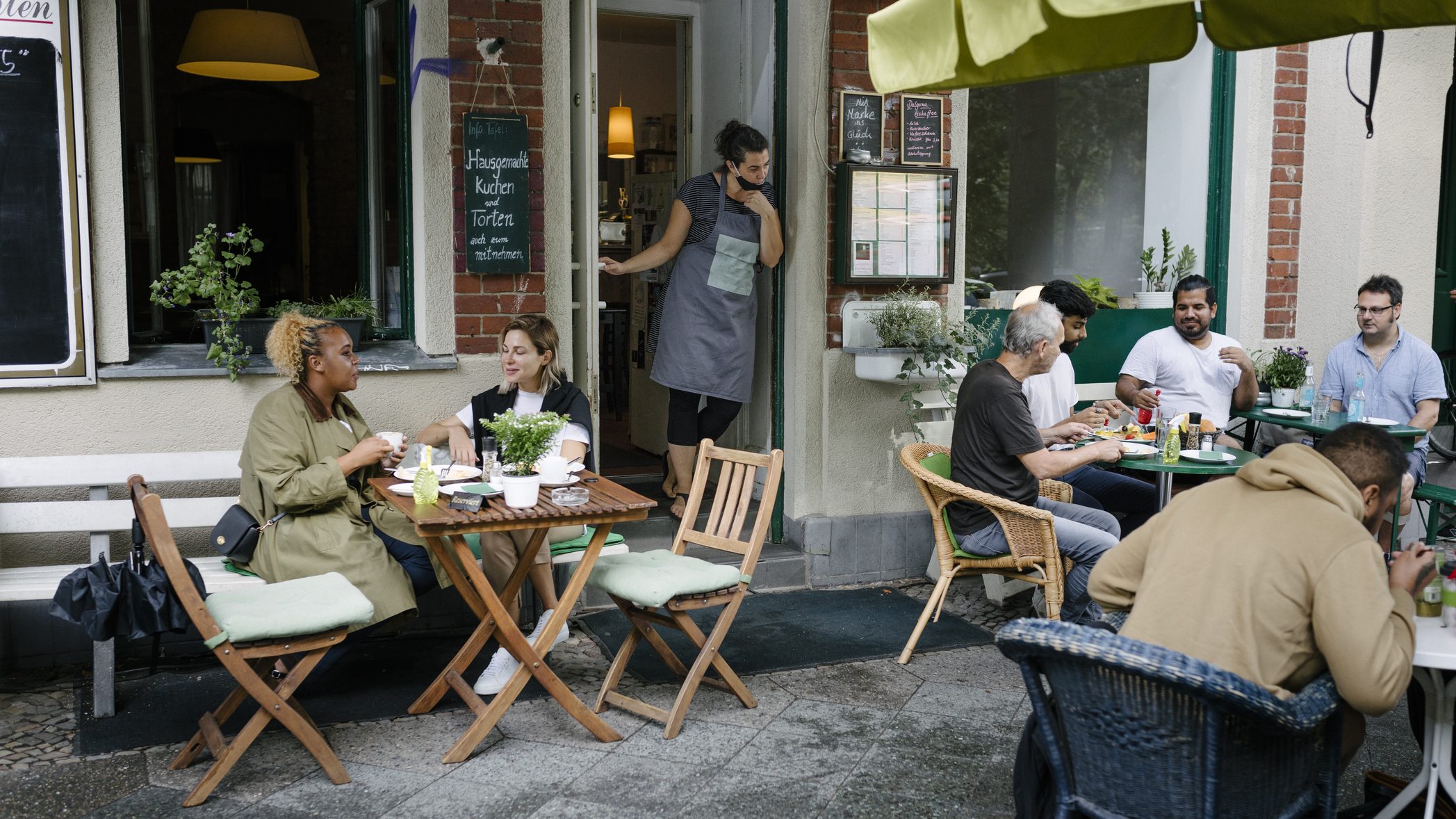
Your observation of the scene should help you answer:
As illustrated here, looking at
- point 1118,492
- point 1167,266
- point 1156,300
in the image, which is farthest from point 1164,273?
point 1118,492

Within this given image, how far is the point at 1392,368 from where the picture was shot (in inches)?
234

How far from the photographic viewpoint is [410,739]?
3965 mm

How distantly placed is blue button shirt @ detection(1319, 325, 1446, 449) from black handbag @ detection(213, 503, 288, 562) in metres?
5.03

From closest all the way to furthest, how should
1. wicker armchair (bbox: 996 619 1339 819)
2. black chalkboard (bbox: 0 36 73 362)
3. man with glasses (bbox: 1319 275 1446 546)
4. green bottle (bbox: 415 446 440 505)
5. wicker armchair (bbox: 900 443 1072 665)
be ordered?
1. wicker armchair (bbox: 996 619 1339 819)
2. green bottle (bbox: 415 446 440 505)
3. black chalkboard (bbox: 0 36 73 362)
4. wicker armchair (bbox: 900 443 1072 665)
5. man with glasses (bbox: 1319 275 1446 546)

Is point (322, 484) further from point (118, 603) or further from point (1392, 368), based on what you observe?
point (1392, 368)

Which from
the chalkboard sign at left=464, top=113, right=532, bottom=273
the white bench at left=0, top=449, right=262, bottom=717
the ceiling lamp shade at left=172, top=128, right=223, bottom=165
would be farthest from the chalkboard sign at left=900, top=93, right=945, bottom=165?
the ceiling lamp shade at left=172, top=128, right=223, bottom=165

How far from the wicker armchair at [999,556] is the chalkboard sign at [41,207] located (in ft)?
10.5

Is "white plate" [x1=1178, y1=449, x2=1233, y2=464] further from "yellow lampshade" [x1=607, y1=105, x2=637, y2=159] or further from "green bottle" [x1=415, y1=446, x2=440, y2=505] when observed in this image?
"yellow lampshade" [x1=607, y1=105, x2=637, y2=159]

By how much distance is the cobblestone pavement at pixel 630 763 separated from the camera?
11.5 feet

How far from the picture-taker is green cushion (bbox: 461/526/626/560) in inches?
179

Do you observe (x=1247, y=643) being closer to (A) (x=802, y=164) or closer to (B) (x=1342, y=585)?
(B) (x=1342, y=585)

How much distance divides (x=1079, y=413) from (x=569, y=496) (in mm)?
2603

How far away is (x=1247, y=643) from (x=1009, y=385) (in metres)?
2.19

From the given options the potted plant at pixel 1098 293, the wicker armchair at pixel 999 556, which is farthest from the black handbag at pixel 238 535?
the potted plant at pixel 1098 293
